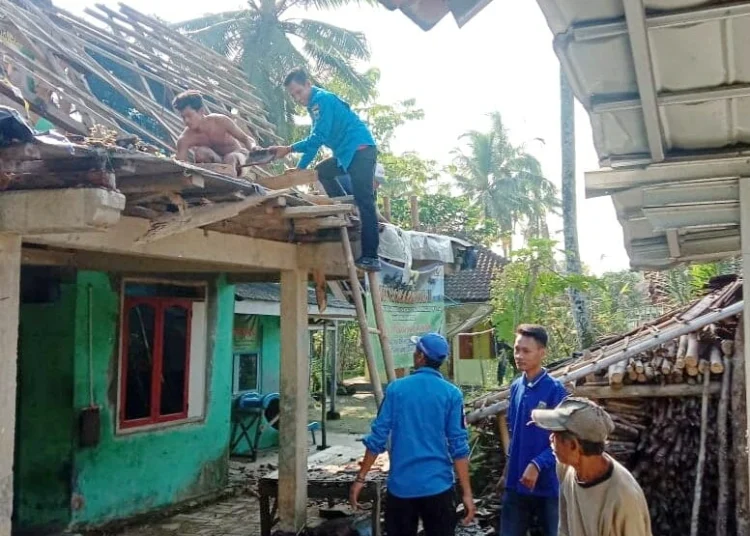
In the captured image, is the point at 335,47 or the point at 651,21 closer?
the point at 651,21

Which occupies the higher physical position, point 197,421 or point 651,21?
point 651,21

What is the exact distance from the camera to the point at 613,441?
268 inches

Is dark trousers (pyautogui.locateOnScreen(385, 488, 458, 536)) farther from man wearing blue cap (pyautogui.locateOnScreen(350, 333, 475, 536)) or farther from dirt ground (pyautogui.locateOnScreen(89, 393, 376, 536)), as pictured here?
dirt ground (pyautogui.locateOnScreen(89, 393, 376, 536))

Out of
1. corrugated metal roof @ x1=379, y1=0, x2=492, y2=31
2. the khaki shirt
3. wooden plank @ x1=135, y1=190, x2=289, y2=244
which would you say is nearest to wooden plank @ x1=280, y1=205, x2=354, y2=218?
wooden plank @ x1=135, y1=190, x2=289, y2=244

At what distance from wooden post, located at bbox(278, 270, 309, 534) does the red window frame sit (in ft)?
6.49

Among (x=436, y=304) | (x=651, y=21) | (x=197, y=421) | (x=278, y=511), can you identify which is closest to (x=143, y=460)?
(x=197, y=421)

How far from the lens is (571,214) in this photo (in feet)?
48.5

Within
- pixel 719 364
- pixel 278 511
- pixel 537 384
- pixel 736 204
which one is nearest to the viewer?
pixel 736 204

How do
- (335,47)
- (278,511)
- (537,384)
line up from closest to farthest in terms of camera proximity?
(537,384) < (278,511) < (335,47)

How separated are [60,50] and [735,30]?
6275 mm

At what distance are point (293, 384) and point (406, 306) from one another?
142 cm

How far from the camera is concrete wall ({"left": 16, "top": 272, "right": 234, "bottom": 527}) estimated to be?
749 cm

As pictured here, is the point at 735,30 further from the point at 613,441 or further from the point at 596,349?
the point at 596,349

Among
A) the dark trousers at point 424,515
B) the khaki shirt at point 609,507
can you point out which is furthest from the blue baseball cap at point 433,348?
the khaki shirt at point 609,507
